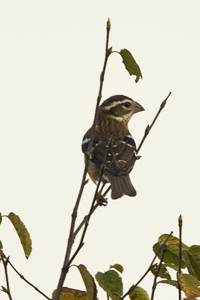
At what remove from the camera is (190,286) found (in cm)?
270

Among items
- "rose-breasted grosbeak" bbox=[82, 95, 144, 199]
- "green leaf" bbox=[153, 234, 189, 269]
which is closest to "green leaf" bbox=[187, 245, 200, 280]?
"green leaf" bbox=[153, 234, 189, 269]

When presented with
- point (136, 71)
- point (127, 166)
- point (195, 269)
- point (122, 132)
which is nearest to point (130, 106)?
point (122, 132)

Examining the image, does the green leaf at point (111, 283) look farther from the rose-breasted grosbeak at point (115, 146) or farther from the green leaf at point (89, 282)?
the rose-breasted grosbeak at point (115, 146)

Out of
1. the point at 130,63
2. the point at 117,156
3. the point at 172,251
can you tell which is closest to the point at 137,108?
the point at 117,156

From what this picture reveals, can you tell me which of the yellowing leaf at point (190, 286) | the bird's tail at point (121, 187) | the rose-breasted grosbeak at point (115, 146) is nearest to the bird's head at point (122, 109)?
the rose-breasted grosbeak at point (115, 146)

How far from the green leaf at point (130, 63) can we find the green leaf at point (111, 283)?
1362 millimetres

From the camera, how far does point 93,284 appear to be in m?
2.90

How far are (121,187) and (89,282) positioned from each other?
8.53 ft

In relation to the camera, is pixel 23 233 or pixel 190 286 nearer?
pixel 190 286

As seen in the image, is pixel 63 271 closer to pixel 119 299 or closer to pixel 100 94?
pixel 119 299

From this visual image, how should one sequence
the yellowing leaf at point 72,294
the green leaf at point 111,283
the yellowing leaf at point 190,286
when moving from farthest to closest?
the yellowing leaf at point 72,294 < the green leaf at point 111,283 < the yellowing leaf at point 190,286

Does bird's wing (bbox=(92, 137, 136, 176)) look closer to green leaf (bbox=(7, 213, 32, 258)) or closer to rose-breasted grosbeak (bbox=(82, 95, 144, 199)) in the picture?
rose-breasted grosbeak (bbox=(82, 95, 144, 199))

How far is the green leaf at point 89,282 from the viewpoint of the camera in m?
2.84

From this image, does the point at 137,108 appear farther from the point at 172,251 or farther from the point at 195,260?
the point at 195,260
